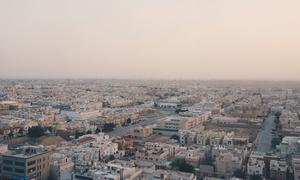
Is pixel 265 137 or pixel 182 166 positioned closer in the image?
pixel 182 166

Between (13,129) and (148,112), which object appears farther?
(148,112)

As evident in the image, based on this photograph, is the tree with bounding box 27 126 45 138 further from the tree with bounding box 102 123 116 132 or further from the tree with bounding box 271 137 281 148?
the tree with bounding box 271 137 281 148

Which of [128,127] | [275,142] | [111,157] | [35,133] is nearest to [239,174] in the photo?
[111,157]

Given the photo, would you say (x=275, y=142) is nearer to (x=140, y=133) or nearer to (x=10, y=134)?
(x=140, y=133)

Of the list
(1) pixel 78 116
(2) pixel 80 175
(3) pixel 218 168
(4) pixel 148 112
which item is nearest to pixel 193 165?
(3) pixel 218 168

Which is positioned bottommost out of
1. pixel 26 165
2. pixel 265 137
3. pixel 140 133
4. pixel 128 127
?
pixel 128 127

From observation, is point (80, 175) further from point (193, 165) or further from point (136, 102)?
point (136, 102)

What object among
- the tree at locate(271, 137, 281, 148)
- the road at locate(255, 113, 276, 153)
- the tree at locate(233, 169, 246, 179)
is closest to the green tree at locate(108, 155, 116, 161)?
the tree at locate(233, 169, 246, 179)
